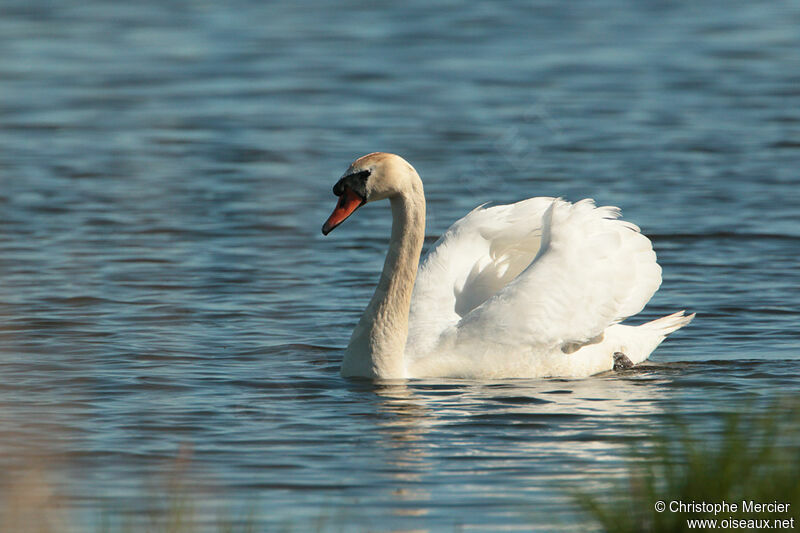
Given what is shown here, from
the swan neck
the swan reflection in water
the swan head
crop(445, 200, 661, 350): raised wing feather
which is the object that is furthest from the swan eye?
the swan reflection in water

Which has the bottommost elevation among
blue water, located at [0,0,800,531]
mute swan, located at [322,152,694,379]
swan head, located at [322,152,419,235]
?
blue water, located at [0,0,800,531]

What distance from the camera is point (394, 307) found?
8.52 meters

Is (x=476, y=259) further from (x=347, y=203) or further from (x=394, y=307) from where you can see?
(x=347, y=203)

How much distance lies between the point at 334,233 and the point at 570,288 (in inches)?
183

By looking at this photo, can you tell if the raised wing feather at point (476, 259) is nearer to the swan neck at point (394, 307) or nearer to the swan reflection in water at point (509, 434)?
the swan neck at point (394, 307)

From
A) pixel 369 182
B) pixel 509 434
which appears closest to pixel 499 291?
pixel 369 182

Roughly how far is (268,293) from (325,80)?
33.1 ft

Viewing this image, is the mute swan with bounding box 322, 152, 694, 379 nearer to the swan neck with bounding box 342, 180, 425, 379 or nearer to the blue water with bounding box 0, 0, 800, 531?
the swan neck with bounding box 342, 180, 425, 379

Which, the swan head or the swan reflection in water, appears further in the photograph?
the swan head

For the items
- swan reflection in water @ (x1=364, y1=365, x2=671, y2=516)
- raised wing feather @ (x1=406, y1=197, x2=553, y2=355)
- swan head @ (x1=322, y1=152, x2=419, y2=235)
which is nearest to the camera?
swan reflection in water @ (x1=364, y1=365, x2=671, y2=516)

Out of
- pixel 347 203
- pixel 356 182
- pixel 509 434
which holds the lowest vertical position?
pixel 509 434

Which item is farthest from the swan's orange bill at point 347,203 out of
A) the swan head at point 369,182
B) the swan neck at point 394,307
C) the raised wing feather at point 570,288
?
the raised wing feather at point 570,288

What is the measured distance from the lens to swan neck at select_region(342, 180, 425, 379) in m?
8.41

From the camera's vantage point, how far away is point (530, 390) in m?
8.34
